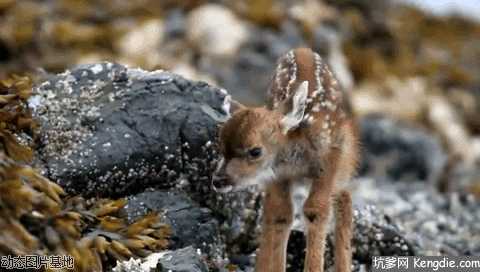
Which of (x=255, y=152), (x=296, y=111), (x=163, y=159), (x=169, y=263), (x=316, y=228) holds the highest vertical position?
(x=296, y=111)

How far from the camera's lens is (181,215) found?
8.27m

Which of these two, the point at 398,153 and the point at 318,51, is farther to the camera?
the point at 318,51

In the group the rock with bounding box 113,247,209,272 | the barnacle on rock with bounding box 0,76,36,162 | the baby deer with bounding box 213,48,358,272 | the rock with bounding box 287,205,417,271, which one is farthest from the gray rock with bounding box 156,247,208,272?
the rock with bounding box 287,205,417,271

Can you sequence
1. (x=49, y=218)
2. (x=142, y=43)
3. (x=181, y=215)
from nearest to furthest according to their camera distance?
1. (x=49, y=218)
2. (x=181, y=215)
3. (x=142, y=43)

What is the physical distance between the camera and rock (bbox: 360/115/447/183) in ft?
54.4

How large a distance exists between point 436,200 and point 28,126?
664cm

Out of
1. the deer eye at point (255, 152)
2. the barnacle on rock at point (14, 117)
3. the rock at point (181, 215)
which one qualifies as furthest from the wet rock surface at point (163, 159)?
the deer eye at point (255, 152)

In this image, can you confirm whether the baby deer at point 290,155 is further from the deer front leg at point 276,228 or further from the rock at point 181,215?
the rock at point 181,215

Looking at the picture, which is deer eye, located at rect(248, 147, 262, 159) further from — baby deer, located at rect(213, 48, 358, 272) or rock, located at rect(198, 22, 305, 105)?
rock, located at rect(198, 22, 305, 105)

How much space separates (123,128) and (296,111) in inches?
56.8

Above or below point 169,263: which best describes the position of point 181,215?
above

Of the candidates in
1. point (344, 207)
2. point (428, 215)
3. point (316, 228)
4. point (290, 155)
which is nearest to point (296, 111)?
point (290, 155)

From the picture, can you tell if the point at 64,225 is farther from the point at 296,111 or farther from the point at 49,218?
the point at 296,111

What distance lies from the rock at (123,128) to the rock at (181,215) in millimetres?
117
